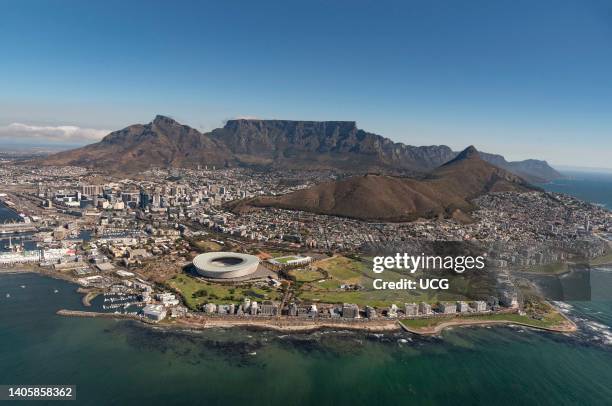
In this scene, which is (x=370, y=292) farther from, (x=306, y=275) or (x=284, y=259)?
(x=284, y=259)

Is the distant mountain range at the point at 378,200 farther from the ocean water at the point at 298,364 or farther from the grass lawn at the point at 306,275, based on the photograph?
the ocean water at the point at 298,364

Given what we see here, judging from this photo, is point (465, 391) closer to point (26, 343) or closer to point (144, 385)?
point (144, 385)

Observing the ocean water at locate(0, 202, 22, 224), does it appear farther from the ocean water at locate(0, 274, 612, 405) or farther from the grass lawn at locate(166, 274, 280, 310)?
the grass lawn at locate(166, 274, 280, 310)

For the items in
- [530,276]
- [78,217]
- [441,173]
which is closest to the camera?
[530,276]

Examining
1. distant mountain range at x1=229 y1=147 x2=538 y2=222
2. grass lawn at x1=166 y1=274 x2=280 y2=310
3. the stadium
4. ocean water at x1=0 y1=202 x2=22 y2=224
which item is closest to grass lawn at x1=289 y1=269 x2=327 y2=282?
the stadium

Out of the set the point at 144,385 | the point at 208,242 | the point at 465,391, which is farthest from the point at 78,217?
the point at 465,391

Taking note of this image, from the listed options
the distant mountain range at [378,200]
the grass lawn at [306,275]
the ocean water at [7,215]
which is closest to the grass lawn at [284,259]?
the grass lawn at [306,275]

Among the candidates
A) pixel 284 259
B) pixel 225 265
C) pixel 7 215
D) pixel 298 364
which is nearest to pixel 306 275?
pixel 284 259
